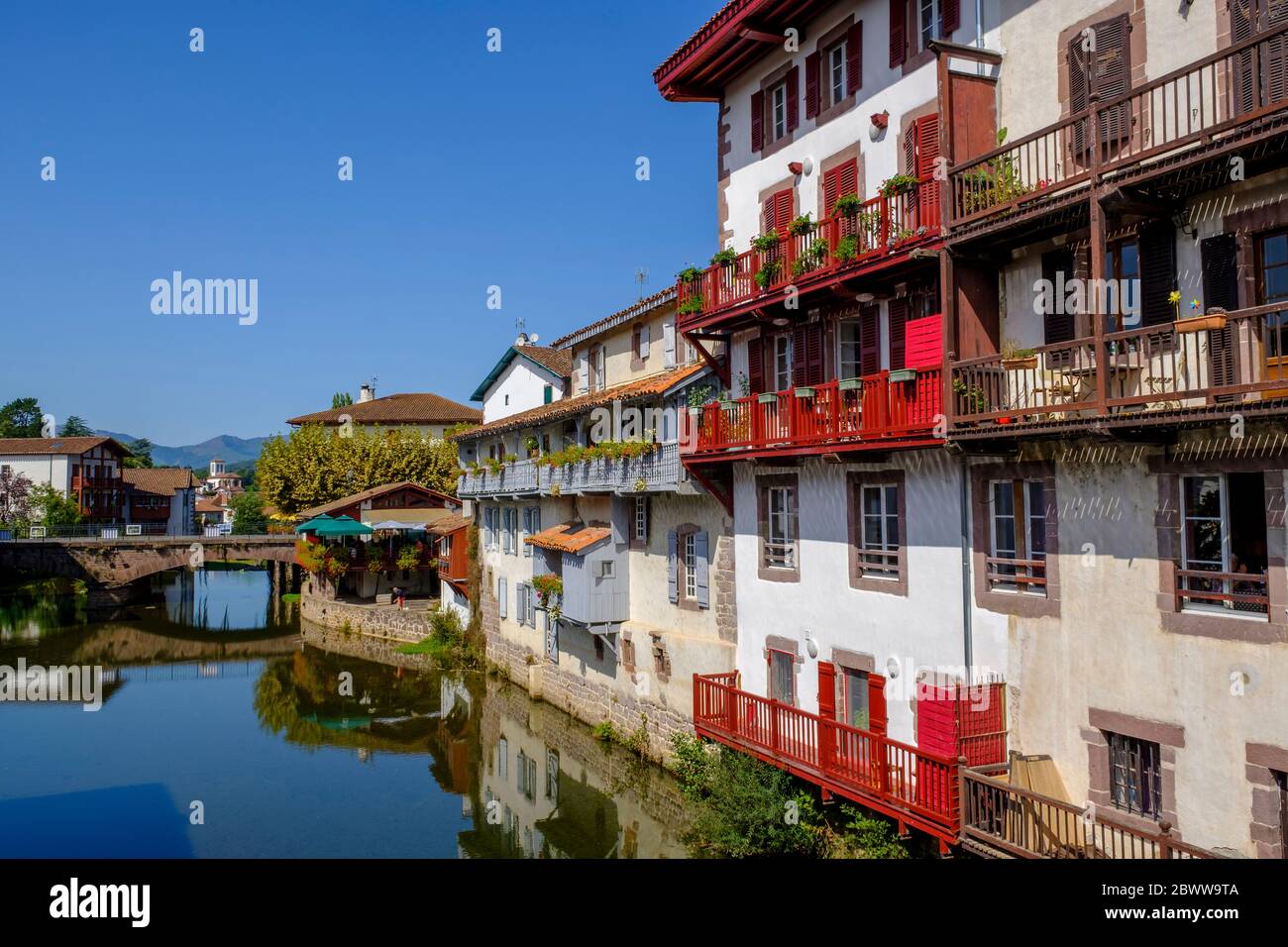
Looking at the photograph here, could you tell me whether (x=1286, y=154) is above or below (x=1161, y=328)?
above

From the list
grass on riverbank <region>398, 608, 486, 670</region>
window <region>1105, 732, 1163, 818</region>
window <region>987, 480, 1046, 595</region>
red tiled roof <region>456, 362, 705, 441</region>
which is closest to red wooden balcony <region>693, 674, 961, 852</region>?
window <region>1105, 732, 1163, 818</region>

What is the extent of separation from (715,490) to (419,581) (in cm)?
3835

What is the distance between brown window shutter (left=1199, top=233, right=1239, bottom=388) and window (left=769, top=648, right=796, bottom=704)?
32.7ft

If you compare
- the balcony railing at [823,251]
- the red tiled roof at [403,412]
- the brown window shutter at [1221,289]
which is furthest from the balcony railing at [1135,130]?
the red tiled roof at [403,412]

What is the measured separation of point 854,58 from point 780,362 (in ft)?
19.2

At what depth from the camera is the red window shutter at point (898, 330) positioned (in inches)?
619

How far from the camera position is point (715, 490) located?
2083 centimetres

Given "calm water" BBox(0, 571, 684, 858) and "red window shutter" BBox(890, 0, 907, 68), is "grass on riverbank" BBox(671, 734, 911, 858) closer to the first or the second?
"calm water" BBox(0, 571, 684, 858)

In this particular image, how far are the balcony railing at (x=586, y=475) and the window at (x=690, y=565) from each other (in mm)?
1587

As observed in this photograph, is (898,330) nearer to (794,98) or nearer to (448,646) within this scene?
(794,98)
